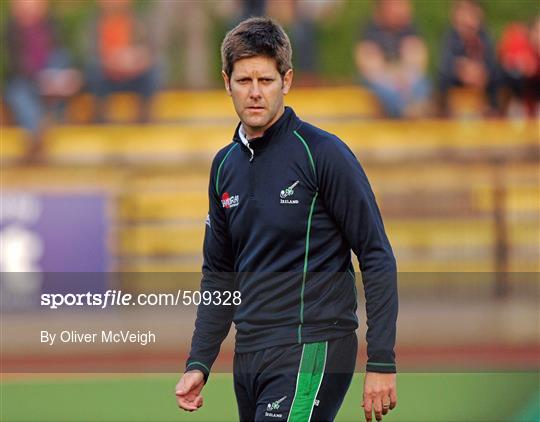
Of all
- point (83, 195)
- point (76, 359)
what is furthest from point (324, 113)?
point (76, 359)

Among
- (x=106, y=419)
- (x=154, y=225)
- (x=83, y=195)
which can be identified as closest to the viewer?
(x=106, y=419)

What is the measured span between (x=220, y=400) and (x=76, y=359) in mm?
2756

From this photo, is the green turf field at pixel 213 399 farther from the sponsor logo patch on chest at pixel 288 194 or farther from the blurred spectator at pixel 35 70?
the blurred spectator at pixel 35 70

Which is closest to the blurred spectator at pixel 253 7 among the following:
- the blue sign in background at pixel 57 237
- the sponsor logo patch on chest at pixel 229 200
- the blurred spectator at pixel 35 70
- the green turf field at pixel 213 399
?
the blurred spectator at pixel 35 70

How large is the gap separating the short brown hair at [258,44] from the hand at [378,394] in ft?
3.55

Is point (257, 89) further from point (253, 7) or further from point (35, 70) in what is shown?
point (35, 70)

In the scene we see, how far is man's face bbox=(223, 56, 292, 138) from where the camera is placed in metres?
4.03

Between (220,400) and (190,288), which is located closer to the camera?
(220,400)

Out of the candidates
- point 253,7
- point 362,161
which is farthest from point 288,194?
point 253,7

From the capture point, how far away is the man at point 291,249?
3965 millimetres

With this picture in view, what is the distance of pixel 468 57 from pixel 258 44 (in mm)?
11301

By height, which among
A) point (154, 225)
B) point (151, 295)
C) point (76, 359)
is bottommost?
point (76, 359)

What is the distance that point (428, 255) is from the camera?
13578 millimetres

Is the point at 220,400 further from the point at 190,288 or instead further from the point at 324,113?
the point at 324,113
